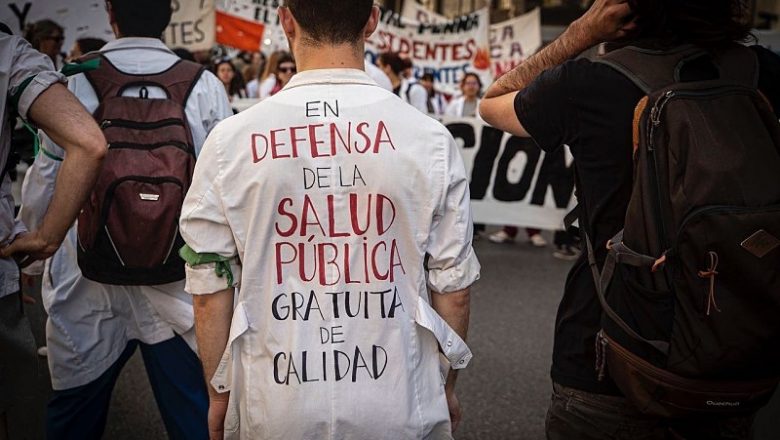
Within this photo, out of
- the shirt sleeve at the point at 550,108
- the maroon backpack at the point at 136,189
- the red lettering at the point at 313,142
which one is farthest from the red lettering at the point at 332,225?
the maroon backpack at the point at 136,189

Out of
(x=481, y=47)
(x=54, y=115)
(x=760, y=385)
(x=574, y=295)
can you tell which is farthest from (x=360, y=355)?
(x=481, y=47)

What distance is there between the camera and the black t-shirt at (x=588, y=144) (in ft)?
5.50

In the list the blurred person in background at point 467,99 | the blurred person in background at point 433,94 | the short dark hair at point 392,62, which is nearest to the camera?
the short dark hair at point 392,62

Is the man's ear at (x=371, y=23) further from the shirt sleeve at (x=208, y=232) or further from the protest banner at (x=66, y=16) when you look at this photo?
the protest banner at (x=66, y=16)

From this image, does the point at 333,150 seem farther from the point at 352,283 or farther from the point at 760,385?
the point at 760,385

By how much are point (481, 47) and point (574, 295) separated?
7.98 meters

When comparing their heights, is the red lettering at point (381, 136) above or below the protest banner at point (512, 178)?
above

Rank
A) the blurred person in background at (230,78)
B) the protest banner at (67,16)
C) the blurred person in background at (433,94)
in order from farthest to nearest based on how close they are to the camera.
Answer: the blurred person in background at (433,94)
the blurred person in background at (230,78)
the protest banner at (67,16)

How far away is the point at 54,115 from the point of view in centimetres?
202

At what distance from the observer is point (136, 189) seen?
7.77ft

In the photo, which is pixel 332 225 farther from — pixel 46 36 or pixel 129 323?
pixel 46 36

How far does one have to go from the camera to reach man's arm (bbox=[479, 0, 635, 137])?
1.74 meters

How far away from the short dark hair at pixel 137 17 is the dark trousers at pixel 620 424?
1.88m

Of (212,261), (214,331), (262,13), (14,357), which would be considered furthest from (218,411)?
(262,13)
